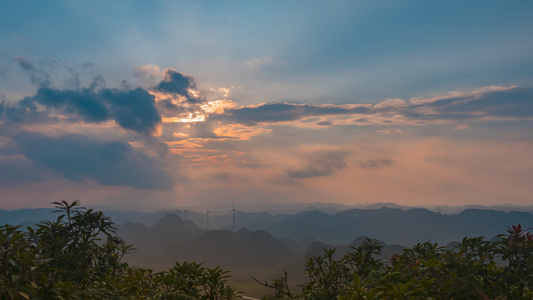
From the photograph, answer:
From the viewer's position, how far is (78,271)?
13.6 meters

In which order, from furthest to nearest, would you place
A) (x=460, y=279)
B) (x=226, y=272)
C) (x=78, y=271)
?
(x=78, y=271)
(x=226, y=272)
(x=460, y=279)

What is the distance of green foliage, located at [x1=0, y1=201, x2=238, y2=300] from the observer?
28.5 feet

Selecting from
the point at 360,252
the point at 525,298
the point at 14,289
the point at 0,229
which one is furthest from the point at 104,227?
the point at 525,298

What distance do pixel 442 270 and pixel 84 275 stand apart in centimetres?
1223

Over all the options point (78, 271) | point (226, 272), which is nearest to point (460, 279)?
point (226, 272)

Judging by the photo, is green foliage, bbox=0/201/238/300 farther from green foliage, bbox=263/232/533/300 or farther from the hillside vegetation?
green foliage, bbox=263/232/533/300

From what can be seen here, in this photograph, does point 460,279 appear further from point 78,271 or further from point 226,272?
point 78,271

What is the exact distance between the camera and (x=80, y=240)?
15.7 meters

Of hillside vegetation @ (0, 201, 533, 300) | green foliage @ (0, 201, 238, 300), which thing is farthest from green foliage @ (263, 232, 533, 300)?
green foliage @ (0, 201, 238, 300)

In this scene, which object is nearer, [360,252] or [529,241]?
[529,241]

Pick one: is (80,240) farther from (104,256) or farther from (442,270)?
(442,270)

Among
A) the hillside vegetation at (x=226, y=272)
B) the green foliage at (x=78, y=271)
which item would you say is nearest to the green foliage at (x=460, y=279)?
the hillside vegetation at (x=226, y=272)

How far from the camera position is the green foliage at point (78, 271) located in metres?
8.67

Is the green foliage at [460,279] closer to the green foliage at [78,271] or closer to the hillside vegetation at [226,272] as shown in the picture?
the hillside vegetation at [226,272]
